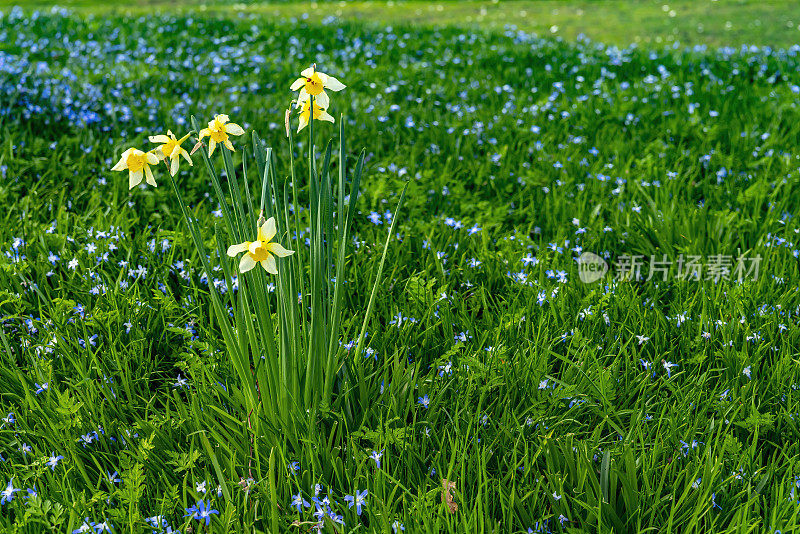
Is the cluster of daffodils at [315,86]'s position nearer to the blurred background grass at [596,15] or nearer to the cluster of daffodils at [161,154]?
the cluster of daffodils at [161,154]

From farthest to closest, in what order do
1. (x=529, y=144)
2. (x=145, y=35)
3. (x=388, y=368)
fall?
(x=145, y=35) → (x=529, y=144) → (x=388, y=368)

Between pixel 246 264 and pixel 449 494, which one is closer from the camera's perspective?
pixel 246 264

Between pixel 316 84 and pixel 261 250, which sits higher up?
pixel 316 84

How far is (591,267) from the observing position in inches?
122

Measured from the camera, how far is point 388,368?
236 cm

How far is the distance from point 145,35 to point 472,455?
7.29 metres

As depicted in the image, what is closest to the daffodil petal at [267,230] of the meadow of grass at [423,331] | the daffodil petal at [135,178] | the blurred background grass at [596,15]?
the meadow of grass at [423,331]

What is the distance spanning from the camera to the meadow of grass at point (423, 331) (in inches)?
73.3

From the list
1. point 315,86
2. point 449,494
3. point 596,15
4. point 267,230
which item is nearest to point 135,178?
point 267,230

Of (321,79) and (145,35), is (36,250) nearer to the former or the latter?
(321,79)

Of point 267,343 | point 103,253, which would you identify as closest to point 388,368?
point 267,343

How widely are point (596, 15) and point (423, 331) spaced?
1113 cm

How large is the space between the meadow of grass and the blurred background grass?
208 inches

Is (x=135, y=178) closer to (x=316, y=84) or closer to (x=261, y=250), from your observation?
(x=261, y=250)
